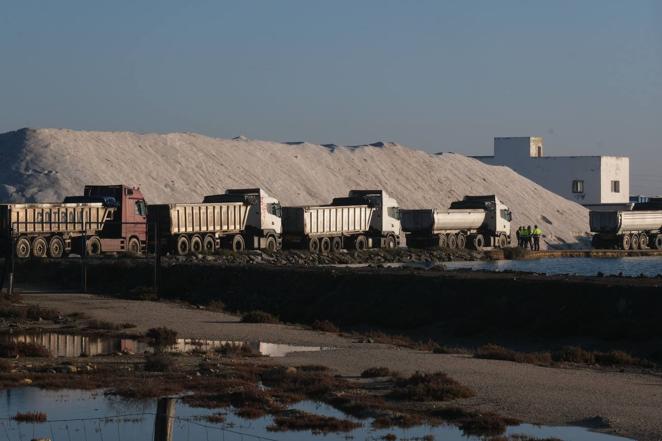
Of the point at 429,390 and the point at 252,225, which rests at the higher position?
the point at 252,225

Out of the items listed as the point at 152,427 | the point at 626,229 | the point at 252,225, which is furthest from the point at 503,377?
the point at 626,229

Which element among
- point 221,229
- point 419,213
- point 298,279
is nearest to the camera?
point 298,279

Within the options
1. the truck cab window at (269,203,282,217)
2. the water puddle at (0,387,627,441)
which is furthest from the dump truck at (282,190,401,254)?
the water puddle at (0,387,627,441)

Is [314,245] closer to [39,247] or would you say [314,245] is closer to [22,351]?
[39,247]

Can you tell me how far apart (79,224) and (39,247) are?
7.19 ft

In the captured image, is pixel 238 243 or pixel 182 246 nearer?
pixel 182 246

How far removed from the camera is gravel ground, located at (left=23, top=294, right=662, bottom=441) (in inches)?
742

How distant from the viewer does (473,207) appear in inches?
3132

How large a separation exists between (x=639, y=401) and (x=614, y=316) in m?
10.0

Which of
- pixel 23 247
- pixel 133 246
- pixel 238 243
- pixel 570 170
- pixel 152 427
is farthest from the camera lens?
pixel 570 170

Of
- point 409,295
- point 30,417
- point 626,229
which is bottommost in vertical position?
point 30,417

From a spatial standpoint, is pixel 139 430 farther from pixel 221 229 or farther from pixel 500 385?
pixel 221 229

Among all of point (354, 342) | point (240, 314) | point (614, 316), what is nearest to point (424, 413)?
point (354, 342)

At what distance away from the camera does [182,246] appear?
57.4 metres
